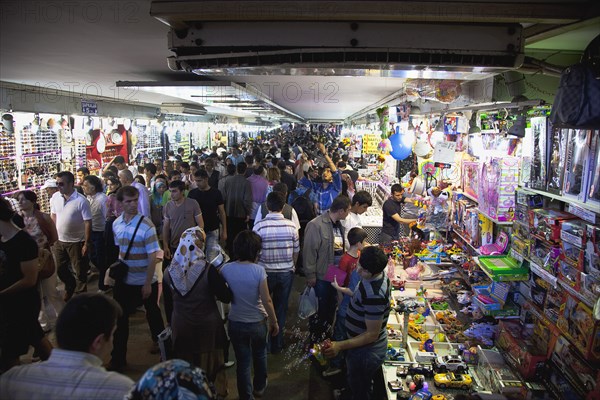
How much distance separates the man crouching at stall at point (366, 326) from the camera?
2.99m

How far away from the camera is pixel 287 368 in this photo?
4414mm

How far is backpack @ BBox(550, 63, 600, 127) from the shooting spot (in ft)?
7.13

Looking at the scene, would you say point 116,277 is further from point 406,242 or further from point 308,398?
point 406,242

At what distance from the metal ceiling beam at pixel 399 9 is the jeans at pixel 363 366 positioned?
232 cm

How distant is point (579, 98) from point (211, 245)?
4.69m

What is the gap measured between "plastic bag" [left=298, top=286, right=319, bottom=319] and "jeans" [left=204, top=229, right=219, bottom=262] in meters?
1.64

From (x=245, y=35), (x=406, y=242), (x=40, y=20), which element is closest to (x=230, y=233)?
(x=406, y=242)

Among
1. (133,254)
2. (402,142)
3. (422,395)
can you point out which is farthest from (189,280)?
(402,142)

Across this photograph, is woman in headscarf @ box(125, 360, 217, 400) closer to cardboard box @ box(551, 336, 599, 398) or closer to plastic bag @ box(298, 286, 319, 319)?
cardboard box @ box(551, 336, 599, 398)

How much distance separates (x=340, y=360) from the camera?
4355 millimetres

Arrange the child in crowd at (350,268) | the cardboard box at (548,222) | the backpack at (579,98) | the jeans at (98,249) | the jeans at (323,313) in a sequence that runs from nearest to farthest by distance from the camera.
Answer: the backpack at (579,98) → the cardboard box at (548,222) → the child in crowd at (350,268) → the jeans at (323,313) → the jeans at (98,249)

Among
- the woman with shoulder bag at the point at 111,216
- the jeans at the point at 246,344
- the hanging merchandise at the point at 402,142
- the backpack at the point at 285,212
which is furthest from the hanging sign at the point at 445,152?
the woman with shoulder bag at the point at 111,216

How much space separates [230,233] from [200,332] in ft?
13.5

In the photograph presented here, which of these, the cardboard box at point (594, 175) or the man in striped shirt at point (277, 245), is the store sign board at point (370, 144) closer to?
the man in striped shirt at point (277, 245)
